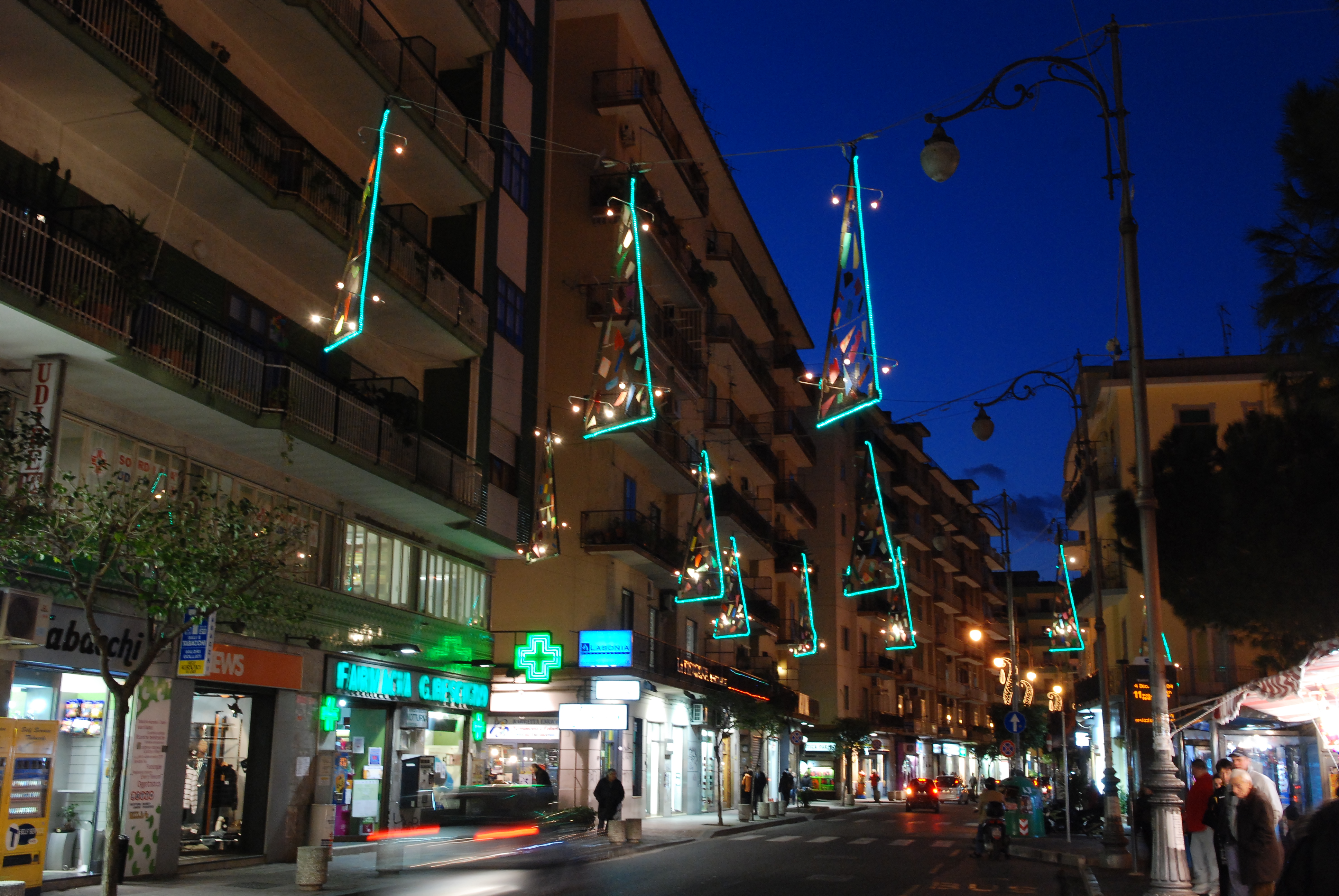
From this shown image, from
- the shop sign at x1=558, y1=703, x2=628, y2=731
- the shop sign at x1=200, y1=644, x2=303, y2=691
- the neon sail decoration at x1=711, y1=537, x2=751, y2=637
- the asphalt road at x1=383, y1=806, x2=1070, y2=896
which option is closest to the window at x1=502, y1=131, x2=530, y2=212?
the shop sign at x1=558, y1=703, x2=628, y2=731

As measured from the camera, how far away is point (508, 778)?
33812mm

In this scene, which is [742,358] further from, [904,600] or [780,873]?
[780,873]

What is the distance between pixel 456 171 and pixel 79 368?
11618mm

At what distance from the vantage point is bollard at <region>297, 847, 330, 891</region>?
16.7m

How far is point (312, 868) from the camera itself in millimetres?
16672

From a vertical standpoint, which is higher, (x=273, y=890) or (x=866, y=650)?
(x=866, y=650)

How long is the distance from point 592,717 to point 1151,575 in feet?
68.3

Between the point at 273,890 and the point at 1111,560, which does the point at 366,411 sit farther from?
the point at 1111,560

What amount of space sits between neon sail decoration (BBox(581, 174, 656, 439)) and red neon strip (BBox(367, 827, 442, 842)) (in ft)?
27.8

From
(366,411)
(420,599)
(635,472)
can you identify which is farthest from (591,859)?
(635,472)

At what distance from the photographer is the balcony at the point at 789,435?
58.7 meters

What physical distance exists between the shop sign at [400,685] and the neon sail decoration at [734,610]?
10490 mm

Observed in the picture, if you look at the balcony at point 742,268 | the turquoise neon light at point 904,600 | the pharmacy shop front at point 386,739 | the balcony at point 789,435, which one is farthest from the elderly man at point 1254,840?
the balcony at point 789,435

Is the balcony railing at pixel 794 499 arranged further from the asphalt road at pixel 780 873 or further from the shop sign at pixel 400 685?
the shop sign at pixel 400 685
